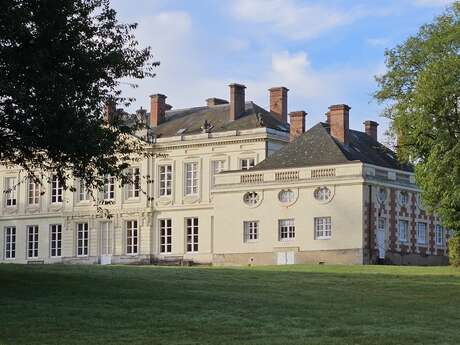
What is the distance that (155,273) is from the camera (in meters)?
32.0

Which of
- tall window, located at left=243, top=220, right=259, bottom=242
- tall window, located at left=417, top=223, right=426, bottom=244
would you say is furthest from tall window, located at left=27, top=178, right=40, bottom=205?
tall window, located at left=417, top=223, right=426, bottom=244

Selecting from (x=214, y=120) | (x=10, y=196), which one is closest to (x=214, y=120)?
(x=214, y=120)

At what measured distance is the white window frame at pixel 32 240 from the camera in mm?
77438

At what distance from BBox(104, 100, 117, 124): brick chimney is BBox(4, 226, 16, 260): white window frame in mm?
53855

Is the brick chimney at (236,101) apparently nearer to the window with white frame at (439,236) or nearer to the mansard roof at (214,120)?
the mansard roof at (214,120)

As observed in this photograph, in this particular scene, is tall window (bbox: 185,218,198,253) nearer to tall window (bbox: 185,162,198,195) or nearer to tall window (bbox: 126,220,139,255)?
tall window (bbox: 185,162,198,195)

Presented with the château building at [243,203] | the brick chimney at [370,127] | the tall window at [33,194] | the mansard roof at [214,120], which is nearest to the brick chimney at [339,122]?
the château building at [243,203]

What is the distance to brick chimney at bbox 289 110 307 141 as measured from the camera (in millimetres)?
68438

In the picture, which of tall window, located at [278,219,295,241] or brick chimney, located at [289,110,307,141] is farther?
brick chimney, located at [289,110,307,141]

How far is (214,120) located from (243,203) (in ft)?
44.7

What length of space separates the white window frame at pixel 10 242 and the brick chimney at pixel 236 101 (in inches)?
786

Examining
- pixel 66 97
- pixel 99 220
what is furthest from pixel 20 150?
pixel 99 220

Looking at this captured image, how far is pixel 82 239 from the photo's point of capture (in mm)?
75750

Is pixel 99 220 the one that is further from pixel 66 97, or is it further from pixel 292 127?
pixel 66 97
